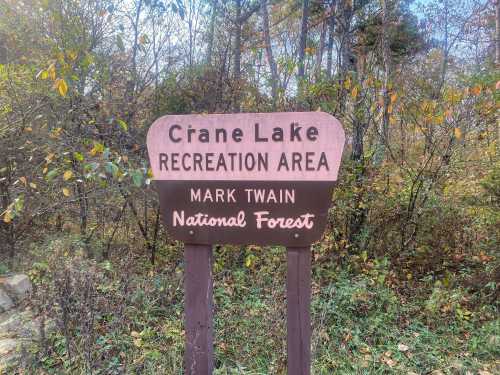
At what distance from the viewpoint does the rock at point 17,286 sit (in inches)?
179

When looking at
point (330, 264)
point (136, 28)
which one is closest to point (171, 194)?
point (330, 264)

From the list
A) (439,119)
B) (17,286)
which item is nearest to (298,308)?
(439,119)

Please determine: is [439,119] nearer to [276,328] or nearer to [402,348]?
[402,348]

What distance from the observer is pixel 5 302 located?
4402 millimetres

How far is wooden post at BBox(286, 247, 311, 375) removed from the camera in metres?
1.89

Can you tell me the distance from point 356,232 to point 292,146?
3739mm

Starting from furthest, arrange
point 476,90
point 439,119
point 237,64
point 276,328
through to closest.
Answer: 1. point 237,64
2. point 439,119
3. point 476,90
4. point 276,328

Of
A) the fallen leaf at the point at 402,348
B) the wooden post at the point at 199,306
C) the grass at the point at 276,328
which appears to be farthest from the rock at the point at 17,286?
the fallen leaf at the point at 402,348

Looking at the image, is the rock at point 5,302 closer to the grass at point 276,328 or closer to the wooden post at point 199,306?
the grass at point 276,328

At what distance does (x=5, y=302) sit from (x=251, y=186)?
3970 millimetres

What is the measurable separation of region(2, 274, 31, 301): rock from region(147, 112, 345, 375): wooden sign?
348 cm

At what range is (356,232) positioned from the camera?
5.25 metres

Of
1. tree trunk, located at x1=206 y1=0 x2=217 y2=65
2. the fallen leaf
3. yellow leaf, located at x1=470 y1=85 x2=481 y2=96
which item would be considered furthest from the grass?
tree trunk, located at x1=206 y1=0 x2=217 y2=65

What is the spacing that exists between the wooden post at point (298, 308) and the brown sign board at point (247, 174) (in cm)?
9
